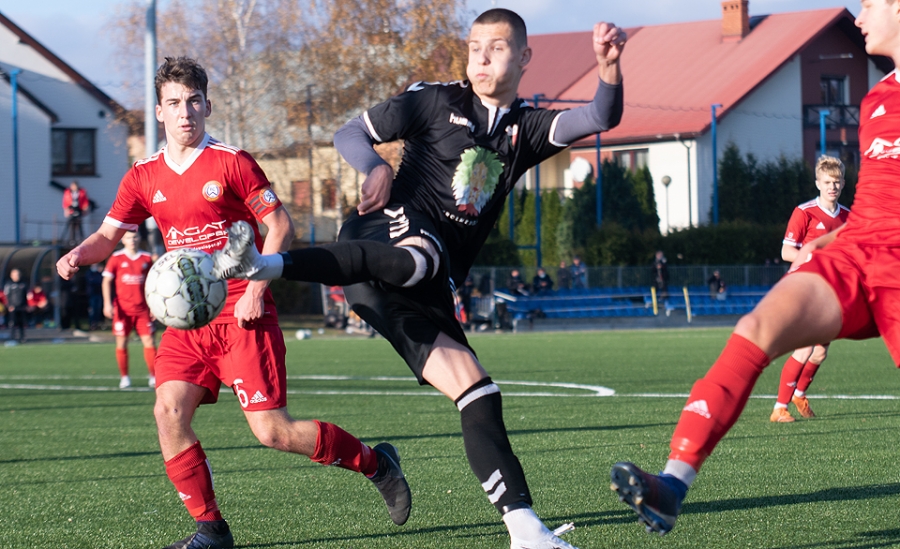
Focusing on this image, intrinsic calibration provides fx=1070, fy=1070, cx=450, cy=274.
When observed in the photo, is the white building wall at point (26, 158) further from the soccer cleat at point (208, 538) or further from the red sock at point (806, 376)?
the soccer cleat at point (208, 538)

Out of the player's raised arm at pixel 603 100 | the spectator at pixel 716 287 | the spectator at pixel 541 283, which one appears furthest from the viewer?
the spectator at pixel 716 287

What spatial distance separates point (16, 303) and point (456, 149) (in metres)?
24.4

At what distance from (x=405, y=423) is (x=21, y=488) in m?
3.65

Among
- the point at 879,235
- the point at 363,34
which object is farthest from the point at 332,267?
the point at 363,34

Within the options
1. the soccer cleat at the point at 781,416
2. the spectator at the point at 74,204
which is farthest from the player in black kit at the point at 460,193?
the spectator at the point at 74,204

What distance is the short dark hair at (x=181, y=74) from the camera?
16.1ft

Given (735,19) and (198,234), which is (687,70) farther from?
(198,234)

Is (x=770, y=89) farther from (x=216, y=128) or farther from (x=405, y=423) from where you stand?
(x=405, y=423)

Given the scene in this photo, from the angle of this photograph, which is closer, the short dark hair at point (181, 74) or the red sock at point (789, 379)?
the short dark hair at point (181, 74)

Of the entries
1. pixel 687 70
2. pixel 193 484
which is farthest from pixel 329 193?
pixel 193 484

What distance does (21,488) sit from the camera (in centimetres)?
652

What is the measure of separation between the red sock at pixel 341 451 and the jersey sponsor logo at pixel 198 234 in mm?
1001

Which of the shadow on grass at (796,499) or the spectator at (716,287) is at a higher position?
the spectator at (716,287)

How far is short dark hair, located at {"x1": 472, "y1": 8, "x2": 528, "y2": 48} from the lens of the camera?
174 inches
